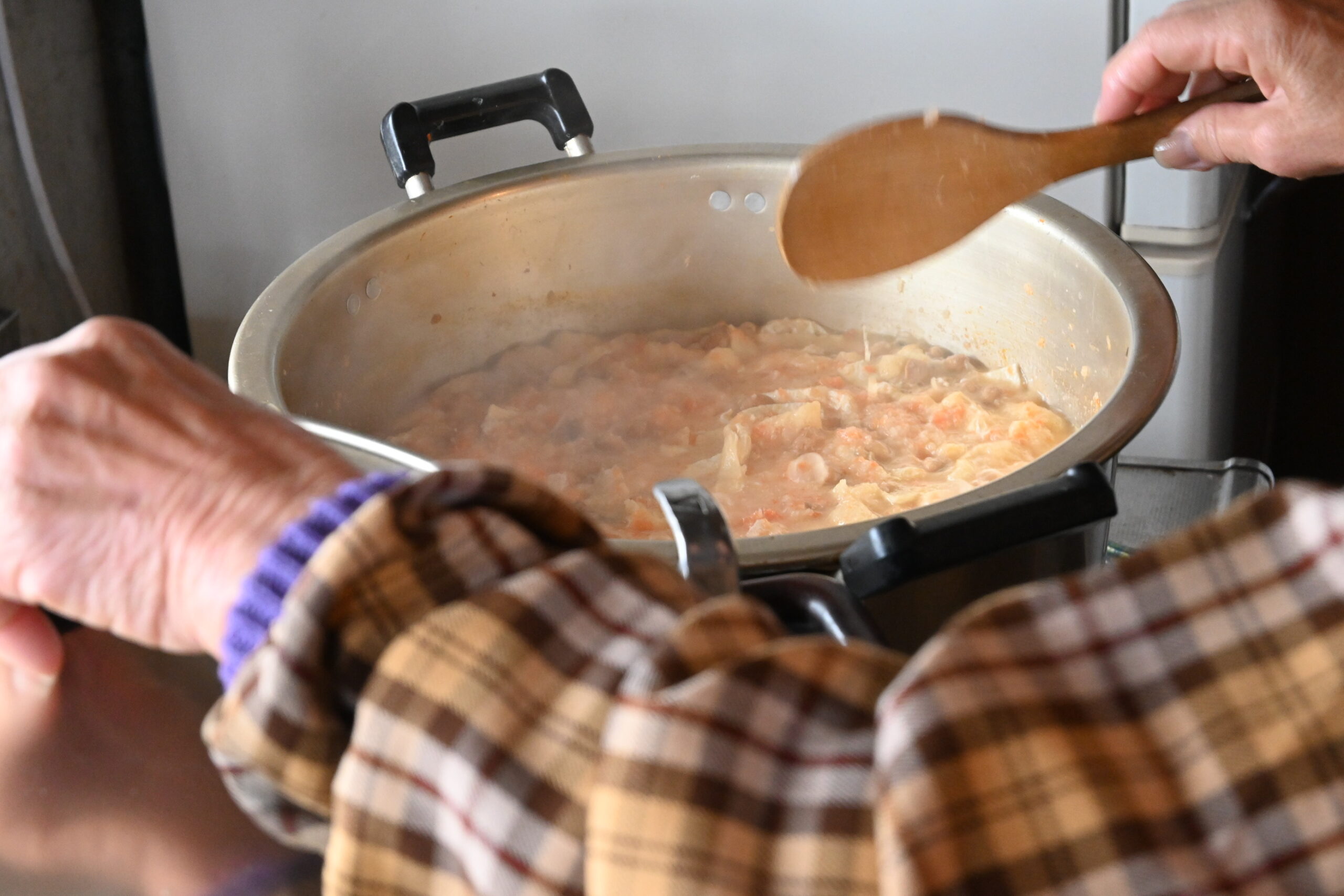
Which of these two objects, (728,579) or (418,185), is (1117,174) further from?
(728,579)

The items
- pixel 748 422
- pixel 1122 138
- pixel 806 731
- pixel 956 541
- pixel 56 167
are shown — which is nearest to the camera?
pixel 806 731

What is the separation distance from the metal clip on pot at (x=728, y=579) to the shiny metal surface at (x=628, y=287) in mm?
397

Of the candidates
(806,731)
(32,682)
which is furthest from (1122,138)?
(32,682)

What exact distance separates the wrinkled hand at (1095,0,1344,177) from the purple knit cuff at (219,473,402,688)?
0.69 metres

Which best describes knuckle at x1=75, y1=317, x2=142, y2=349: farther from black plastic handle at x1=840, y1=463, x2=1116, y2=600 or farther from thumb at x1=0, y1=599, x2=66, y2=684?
black plastic handle at x1=840, y1=463, x2=1116, y2=600

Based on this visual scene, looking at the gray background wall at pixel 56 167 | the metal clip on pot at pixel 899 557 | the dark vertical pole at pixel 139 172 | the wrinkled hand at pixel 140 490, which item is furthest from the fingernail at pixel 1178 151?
the gray background wall at pixel 56 167

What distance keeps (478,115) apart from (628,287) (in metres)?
0.23

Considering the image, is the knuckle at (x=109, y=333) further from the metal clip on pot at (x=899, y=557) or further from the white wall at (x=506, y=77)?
the white wall at (x=506, y=77)

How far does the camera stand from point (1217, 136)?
920 mm

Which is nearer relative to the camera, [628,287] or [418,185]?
[418,185]

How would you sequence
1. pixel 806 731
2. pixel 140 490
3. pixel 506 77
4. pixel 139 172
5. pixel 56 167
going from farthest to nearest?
pixel 139 172
pixel 56 167
pixel 506 77
pixel 140 490
pixel 806 731

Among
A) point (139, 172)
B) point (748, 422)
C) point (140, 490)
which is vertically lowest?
point (748, 422)

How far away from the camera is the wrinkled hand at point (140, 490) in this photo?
49 centimetres

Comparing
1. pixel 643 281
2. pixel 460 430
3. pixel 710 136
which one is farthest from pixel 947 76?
pixel 460 430
